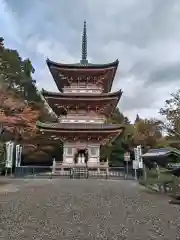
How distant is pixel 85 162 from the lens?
916 inches

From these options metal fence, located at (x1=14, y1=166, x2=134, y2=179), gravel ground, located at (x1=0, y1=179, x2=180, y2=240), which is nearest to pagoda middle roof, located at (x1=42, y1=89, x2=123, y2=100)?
metal fence, located at (x1=14, y1=166, x2=134, y2=179)

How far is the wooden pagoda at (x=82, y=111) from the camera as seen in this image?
22.2 meters

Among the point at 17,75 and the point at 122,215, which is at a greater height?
the point at 17,75

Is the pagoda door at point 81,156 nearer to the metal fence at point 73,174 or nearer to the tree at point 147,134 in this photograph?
the metal fence at point 73,174

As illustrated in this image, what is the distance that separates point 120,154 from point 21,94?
1614 cm

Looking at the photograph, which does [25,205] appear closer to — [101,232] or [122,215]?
[122,215]

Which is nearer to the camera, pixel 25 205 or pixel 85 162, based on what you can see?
pixel 25 205

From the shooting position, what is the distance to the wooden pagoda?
875 inches

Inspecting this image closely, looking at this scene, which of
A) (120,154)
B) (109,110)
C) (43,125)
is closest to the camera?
(43,125)

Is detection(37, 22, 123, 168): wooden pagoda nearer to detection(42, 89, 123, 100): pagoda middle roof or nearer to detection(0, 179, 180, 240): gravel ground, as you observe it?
detection(42, 89, 123, 100): pagoda middle roof

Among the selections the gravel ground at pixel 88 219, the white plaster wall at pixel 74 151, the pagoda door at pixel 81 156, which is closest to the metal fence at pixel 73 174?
the white plaster wall at pixel 74 151

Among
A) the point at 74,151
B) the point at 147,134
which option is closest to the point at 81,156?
the point at 74,151

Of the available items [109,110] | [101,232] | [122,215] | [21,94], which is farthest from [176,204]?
[21,94]

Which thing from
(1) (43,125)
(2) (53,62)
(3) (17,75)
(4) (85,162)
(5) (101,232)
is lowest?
(5) (101,232)
